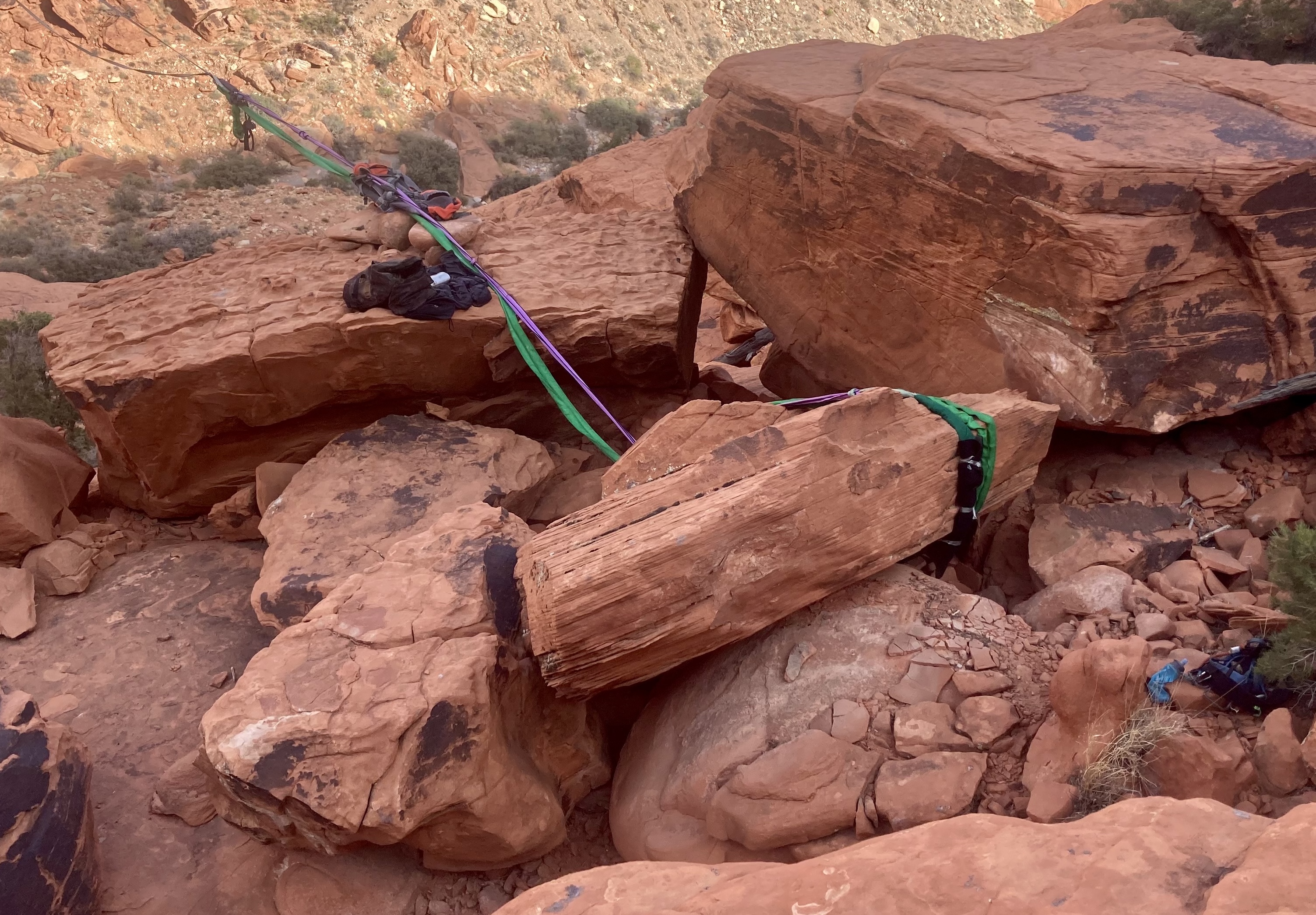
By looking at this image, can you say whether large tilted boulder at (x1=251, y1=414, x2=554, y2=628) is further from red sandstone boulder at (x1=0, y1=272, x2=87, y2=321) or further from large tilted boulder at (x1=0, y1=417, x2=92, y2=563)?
red sandstone boulder at (x1=0, y1=272, x2=87, y2=321)

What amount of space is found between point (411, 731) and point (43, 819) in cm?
111

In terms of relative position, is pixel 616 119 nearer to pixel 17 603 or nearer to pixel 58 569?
pixel 58 569

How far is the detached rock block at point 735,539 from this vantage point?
2.36 meters

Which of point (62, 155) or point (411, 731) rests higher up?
point (411, 731)

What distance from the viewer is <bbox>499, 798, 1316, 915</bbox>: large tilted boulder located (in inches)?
51.2

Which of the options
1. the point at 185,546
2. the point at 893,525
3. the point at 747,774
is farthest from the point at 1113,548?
the point at 185,546

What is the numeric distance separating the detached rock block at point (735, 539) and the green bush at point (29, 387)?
4069mm

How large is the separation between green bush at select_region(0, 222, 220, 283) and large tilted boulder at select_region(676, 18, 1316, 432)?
28.0 ft

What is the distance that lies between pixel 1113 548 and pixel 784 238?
214cm

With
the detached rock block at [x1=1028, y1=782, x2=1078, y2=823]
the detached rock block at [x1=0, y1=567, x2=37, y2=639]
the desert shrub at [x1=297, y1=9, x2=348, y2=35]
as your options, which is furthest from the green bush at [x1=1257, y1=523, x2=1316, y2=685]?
the desert shrub at [x1=297, y1=9, x2=348, y2=35]

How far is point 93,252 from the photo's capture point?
411 inches

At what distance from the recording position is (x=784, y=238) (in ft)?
14.2

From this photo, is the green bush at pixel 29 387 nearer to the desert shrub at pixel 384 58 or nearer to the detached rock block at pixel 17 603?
the detached rock block at pixel 17 603

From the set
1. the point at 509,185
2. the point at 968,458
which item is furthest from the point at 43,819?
the point at 509,185
